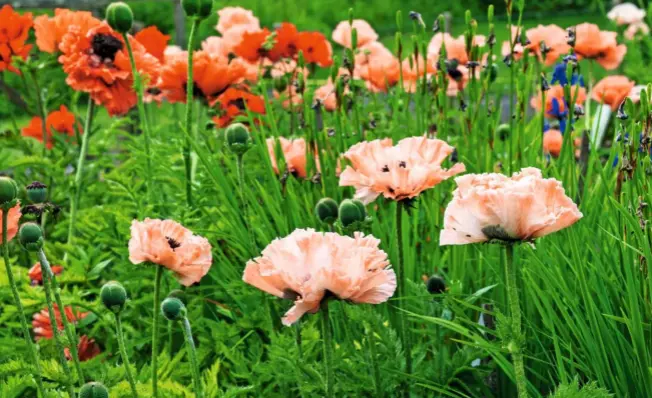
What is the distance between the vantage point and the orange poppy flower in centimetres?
245

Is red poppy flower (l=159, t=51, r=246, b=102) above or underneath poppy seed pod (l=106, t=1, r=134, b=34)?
underneath

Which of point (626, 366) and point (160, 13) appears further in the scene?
point (160, 13)

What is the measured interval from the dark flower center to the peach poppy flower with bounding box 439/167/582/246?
1.22 meters

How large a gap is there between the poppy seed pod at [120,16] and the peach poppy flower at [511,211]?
0.95 meters

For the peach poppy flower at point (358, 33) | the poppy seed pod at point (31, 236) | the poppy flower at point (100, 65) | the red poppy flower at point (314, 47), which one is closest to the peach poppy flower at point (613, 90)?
the peach poppy flower at point (358, 33)

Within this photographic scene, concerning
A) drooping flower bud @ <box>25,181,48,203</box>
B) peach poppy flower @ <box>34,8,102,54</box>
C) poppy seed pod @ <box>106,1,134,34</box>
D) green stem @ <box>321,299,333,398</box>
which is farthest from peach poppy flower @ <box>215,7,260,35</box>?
green stem @ <box>321,299,333,398</box>

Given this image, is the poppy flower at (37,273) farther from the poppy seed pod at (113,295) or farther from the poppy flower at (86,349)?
Result: the poppy seed pod at (113,295)

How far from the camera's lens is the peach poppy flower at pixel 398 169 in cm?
145

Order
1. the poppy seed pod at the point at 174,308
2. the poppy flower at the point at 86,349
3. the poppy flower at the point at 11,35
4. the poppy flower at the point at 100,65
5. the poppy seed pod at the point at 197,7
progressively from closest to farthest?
the poppy seed pod at the point at 174,308 < the poppy seed pod at the point at 197,7 < the poppy flower at the point at 86,349 < the poppy flower at the point at 100,65 < the poppy flower at the point at 11,35

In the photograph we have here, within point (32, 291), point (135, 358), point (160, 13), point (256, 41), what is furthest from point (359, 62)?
point (160, 13)

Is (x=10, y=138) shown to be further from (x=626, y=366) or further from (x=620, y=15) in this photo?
(x=620, y=15)

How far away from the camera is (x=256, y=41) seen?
2746 millimetres

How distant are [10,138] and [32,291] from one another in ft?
3.15

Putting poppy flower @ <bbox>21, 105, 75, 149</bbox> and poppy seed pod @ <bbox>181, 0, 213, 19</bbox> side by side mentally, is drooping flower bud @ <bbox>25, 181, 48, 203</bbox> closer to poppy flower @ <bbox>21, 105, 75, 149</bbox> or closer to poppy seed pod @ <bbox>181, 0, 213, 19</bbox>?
poppy seed pod @ <bbox>181, 0, 213, 19</bbox>
